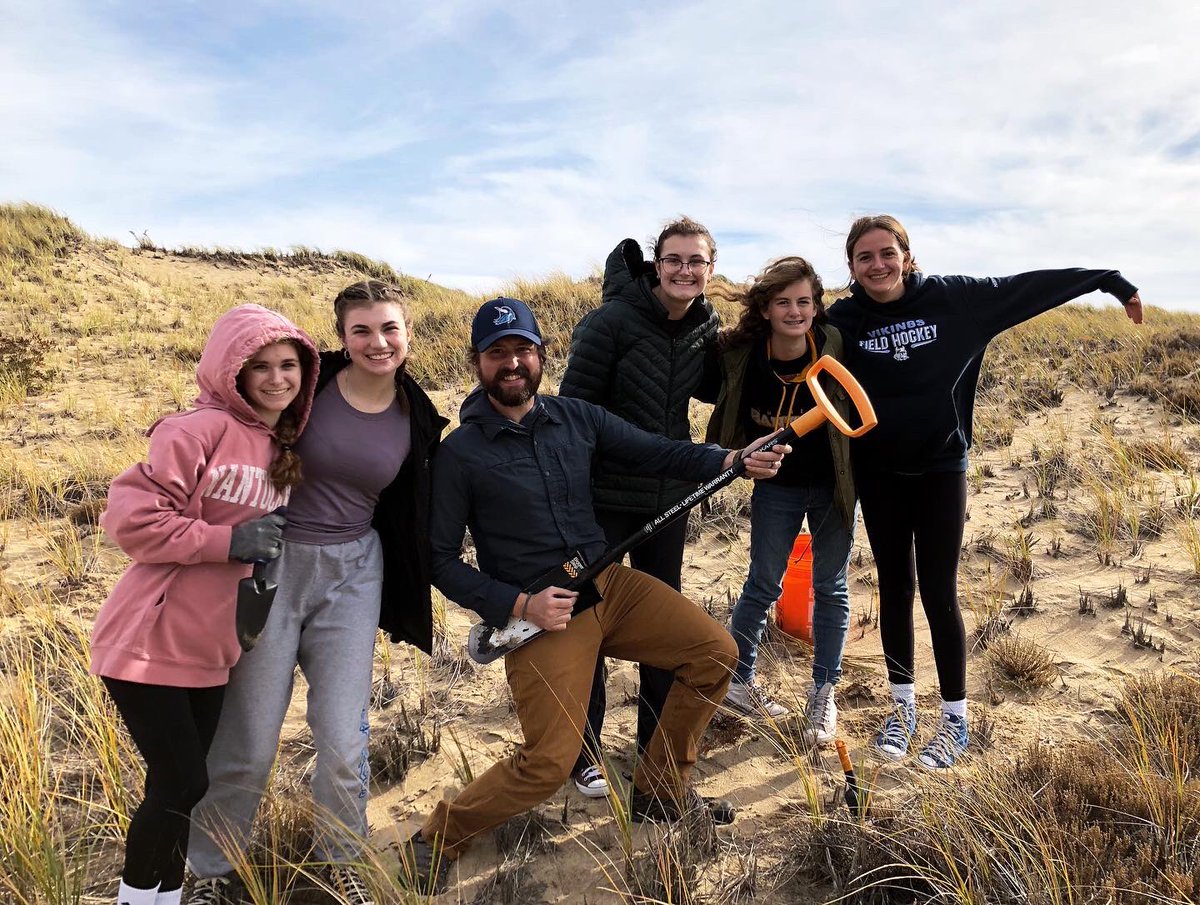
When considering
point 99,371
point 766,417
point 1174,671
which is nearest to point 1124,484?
point 1174,671

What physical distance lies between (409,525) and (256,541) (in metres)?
0.62

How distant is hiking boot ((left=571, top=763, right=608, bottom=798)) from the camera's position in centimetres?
334

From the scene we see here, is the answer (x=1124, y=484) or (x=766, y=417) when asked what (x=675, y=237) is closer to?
(x=766, y=417)

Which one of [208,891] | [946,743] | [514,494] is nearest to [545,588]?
[514,494]

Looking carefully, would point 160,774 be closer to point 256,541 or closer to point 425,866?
point 256,541

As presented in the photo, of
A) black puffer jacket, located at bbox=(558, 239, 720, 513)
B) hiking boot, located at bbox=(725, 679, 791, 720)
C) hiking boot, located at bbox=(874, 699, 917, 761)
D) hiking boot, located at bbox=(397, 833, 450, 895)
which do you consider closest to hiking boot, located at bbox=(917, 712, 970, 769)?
hiking boot, located at bbox=(874, 699, 917, 761)

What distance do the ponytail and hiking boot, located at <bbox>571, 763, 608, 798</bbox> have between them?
1.95 m

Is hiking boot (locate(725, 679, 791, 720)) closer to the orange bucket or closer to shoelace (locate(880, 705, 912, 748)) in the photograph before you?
shoelace (locate(880, 705, 912, 748))

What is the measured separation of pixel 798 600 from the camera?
464 centimetres

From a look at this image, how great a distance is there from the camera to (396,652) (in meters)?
4.69

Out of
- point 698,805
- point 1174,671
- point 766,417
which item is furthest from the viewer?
point 1174,671

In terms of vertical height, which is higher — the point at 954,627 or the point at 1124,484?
the point at 1124,484

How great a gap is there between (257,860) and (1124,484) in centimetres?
723

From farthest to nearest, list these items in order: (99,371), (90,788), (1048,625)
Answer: (99,371) < (1048,625) < (90,788)
